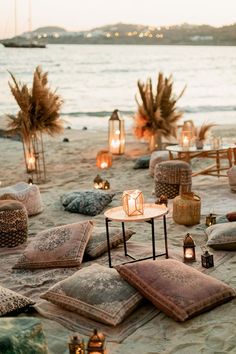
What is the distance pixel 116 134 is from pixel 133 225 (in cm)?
452

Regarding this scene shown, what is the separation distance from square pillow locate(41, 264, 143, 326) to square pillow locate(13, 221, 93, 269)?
0.71m

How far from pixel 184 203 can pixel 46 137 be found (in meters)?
8.35

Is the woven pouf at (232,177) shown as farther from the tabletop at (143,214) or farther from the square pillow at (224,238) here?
the tabletop at (143,214)

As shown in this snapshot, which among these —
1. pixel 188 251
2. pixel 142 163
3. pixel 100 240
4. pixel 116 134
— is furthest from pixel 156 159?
pixel 188 251

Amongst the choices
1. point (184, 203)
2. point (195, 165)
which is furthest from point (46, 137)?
point (184, 203)

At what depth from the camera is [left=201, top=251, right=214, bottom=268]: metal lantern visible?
450cm

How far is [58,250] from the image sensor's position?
4.73 metres

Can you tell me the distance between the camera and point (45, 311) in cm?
388

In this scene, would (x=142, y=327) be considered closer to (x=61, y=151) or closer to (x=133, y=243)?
(x=133, y=243)

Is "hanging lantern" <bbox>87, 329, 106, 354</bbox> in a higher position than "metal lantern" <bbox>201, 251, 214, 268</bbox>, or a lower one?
higher

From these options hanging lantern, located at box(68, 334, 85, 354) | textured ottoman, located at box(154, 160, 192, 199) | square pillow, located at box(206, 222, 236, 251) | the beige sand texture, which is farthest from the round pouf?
hanging lantern, located at box(68, 334, 85, 354)

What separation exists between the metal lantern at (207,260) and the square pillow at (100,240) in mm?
809

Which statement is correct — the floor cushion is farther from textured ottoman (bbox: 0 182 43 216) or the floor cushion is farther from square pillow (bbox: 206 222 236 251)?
textured ottoman (bbox: 0 182 43 216)

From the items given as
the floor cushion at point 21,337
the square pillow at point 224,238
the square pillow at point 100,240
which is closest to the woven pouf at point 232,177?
the square pillow at point 224,238
